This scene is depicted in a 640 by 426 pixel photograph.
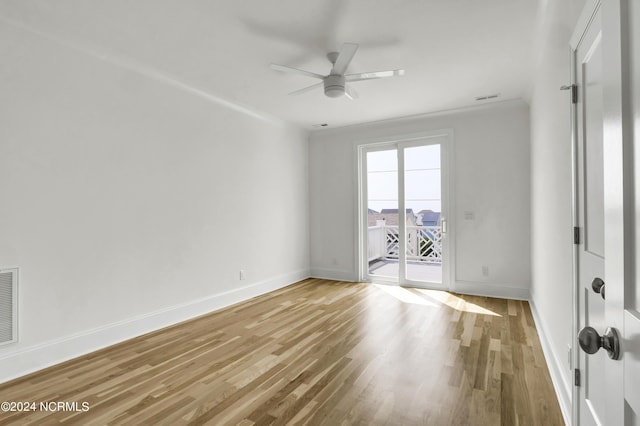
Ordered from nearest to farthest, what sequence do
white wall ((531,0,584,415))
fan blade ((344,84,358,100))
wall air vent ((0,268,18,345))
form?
white wall ((531,0,584,415)) → wall air vent ((0,268,18,345)) → fan blade ((344,84,358,100))

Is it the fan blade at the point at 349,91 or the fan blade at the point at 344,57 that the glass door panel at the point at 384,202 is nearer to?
the fan blade at the point at 349,91

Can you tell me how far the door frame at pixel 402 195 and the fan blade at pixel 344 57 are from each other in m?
2.53

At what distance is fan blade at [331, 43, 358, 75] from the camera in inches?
104

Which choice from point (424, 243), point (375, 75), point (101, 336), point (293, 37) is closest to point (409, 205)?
point (424, 243)

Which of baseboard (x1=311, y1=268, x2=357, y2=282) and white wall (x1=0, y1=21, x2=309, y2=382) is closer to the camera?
white wall (x1=0, y1=21, x2=309, y2=382)

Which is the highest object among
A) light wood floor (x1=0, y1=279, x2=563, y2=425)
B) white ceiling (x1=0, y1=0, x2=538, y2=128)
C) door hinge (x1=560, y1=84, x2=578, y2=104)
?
white ceiling (x1=0, y1=0, x2=538, y2=128)

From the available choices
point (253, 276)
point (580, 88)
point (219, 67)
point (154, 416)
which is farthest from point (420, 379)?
point (219, 67)

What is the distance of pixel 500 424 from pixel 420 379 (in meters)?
0.59

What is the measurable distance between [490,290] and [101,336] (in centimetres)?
470

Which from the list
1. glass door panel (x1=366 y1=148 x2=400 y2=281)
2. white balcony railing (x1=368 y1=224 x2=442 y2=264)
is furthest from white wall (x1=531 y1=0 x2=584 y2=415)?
glass door panel (x1=366 y1=148 x2=400 y2=281)

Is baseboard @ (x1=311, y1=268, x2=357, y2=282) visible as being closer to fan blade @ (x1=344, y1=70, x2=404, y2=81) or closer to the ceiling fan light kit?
the ceiling fan light kit

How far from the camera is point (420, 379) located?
2396 mm

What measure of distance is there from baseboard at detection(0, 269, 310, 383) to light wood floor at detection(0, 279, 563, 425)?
9cm

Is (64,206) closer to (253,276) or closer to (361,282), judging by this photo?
(253,276)
